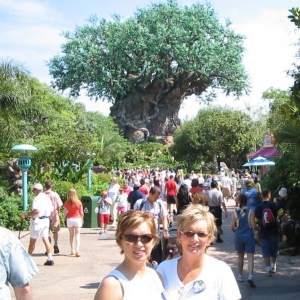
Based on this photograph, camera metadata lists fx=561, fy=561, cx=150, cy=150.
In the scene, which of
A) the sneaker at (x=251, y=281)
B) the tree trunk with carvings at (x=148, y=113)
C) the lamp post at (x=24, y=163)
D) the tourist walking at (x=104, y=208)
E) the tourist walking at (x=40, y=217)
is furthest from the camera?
the tree trunk with carvings at (x=148, y=113)

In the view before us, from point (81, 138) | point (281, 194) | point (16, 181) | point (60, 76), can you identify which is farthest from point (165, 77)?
point (281, 194)

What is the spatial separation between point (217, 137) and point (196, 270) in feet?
138

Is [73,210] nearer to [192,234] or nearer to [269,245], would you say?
[269,245]

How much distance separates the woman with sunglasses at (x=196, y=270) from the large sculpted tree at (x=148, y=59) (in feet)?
164

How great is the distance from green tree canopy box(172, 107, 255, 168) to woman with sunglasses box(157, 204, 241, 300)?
4149cm

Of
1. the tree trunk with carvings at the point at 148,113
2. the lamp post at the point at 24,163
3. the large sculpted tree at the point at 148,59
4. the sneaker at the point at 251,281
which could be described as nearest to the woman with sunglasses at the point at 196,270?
the sneaker at the point at 251,281

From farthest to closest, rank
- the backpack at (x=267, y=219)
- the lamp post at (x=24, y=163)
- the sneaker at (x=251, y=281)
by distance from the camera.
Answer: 1. the lamp post at (x=24, y=163)
2. the backpack at (x=267, y=219)
3. the sneaker at (x=251, y=281)

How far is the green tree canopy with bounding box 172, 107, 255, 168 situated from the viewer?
44875mm

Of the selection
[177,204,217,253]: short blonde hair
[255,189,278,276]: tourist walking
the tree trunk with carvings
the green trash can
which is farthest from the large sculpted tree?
[177,204,217,253]: short blonde hair

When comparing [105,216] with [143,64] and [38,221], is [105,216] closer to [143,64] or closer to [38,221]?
[38,221]

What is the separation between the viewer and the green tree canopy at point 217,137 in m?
44.9

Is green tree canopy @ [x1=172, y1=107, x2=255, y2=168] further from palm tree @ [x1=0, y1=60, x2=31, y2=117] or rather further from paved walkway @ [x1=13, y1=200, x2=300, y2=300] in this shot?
paved walkway @ [x1=13, y1=200, x2=300, y2=300]

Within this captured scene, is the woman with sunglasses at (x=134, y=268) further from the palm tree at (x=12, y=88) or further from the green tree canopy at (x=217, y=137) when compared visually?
the green tree canopy at (x=217, y=137)

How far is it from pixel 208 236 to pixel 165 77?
53159mm
